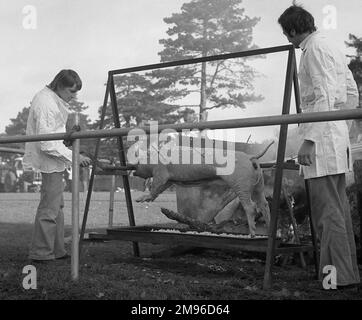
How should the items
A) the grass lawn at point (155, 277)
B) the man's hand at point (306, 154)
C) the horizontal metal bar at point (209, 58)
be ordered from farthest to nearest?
1. the horizontal metal bar at point (209, 58)
2. the man's hand at point (306, 154)
3. the grass lawn at point (155, 277)

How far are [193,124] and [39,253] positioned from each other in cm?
234

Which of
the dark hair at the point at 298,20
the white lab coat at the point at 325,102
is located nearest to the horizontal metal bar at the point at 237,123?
the white lab coat at the point at 325,102

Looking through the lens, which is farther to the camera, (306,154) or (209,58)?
(209,58)

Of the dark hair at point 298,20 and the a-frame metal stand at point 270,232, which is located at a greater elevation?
the dark hair at point 298,20

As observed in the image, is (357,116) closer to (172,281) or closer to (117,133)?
(117,133)

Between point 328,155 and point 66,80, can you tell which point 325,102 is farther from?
point 66,80

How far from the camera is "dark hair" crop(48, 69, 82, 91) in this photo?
5249mm

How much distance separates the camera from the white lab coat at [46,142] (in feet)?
16.5

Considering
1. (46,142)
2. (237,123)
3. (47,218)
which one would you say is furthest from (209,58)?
(47,218)

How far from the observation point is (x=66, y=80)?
17.2 ft

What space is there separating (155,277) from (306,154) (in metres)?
1.46

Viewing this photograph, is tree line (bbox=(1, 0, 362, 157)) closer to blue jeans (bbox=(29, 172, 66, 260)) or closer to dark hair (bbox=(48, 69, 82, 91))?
dark hair (bbox=(48, 69, 82, 91))

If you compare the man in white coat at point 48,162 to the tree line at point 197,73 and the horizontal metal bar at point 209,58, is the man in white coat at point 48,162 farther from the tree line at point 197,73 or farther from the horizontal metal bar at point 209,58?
the tree line at point 197,73

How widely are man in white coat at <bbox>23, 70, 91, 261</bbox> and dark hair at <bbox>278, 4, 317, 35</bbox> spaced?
2.27 meters
